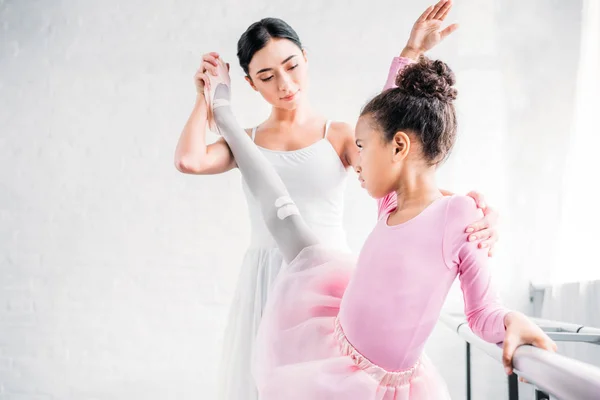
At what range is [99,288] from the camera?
2766 mm

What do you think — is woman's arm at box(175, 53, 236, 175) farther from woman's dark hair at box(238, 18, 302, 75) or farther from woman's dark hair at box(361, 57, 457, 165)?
woman's dark hair at box(361, 57, 457, 165)

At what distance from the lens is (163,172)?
2771 mm

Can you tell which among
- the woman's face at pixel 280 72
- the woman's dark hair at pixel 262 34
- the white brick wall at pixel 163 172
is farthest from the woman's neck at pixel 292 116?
the white brick wall at pixel 163 172

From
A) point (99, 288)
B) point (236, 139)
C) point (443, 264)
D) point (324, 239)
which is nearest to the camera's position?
point (443, 264)

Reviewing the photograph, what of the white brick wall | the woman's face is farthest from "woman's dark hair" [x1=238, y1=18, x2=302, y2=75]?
the white brick wall

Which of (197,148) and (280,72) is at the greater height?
(280,72)

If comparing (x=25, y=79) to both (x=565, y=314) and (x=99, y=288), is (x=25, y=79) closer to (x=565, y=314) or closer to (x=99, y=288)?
(x=99, y=288)

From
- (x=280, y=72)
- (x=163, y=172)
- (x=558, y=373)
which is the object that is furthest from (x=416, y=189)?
(x=163, y=172)

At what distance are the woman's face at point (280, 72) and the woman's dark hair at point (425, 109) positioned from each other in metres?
0.53

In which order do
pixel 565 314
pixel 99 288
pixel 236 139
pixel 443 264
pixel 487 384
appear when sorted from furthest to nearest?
pixel 99 288 → pixel 487 384 → pixel 565 314 → pixel 236 139 → pixel 443 264

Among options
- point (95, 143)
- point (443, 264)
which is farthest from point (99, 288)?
point (443, 264)

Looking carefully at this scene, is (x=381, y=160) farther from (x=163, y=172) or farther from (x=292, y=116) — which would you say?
(x=163, y=172)

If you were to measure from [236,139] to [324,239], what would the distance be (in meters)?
0.34

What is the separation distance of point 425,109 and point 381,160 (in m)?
0.11
